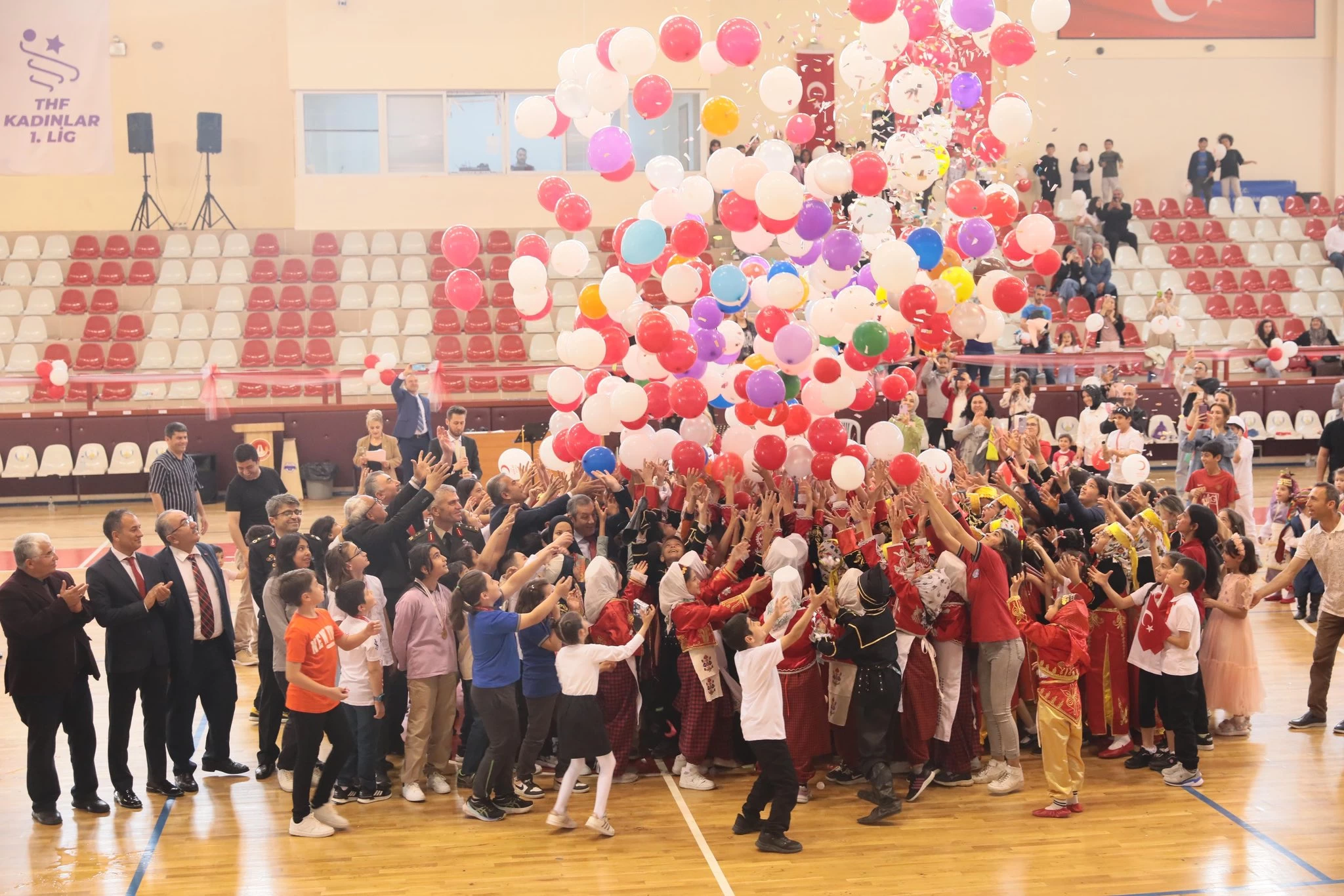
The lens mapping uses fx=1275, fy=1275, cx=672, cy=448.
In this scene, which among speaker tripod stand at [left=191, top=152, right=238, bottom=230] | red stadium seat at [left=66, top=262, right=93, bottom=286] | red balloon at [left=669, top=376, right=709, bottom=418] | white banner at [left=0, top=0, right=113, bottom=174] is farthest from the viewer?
speaker tripod stand at [left=191, top=152, right=238, bottom=230]

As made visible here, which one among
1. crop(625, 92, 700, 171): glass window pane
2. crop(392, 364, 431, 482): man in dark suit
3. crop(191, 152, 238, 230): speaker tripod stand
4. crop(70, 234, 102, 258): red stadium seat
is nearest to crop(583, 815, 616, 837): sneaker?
crop(392, 364, 431, 482): man in dark suit

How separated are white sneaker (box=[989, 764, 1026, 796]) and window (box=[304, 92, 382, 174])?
16.6 m

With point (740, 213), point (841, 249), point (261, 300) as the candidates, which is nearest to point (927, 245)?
point (841, 249)

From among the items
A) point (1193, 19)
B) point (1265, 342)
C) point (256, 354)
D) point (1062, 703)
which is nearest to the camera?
point (1062, 703)

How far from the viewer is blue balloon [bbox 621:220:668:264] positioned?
799cm

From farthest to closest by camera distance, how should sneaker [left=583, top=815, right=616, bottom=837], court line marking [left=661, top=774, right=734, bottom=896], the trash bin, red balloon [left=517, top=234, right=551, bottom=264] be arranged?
the trash bin < red balloon [left=517, top=234, right=551, bottom=264] < sneaker [left=583, top=815, right=616, bottom=837] < court line marking [left=661, top=774, right=734, bottom=896]

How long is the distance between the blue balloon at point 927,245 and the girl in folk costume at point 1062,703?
2.41m

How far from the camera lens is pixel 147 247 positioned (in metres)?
21.0

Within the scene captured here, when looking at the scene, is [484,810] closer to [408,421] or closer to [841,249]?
[841,249]

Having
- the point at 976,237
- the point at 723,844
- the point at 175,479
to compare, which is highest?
the point at 976,237

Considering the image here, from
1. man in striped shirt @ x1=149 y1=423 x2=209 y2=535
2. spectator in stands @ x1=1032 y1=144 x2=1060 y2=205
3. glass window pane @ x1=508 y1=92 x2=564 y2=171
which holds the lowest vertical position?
man in striped shirt @ x1=149 y1=423 x2=209 y2=535

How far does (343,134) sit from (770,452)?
14898 millimetres

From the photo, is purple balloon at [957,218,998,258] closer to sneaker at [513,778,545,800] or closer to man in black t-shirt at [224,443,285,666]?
sneaker at [513,778,545,800]

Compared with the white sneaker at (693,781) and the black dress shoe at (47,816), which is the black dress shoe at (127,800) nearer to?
the black dress shoe at (47,816)
